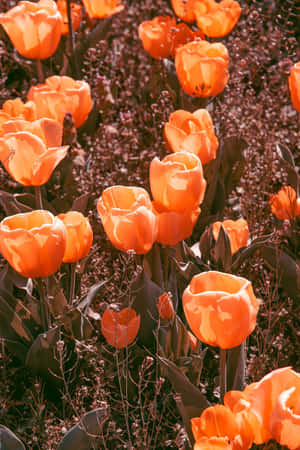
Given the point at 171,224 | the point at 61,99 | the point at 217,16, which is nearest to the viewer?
the point at 171,224

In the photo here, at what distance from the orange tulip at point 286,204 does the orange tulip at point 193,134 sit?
0.96 feet

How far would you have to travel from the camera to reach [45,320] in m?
1.59

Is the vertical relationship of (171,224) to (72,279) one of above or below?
above

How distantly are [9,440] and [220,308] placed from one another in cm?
52

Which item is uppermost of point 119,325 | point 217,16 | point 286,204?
point 217,16

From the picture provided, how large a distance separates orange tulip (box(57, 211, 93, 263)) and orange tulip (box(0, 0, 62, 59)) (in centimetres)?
99

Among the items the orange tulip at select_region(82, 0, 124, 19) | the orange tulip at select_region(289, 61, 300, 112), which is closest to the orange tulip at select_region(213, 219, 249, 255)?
the orange tulip at select_region(289, 61, 300, 112)

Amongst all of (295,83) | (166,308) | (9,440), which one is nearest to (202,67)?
(295,83)

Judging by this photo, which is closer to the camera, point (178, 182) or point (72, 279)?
point (178, 182)

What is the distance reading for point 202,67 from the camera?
6.75ft

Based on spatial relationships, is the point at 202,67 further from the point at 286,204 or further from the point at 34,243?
the point at 34,243

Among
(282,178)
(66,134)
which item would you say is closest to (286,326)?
(282,178)

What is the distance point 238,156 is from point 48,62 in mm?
1131

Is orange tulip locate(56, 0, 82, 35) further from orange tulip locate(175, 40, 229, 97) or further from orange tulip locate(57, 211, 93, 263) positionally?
orange tulip locate(57, 211, 93, 263)
